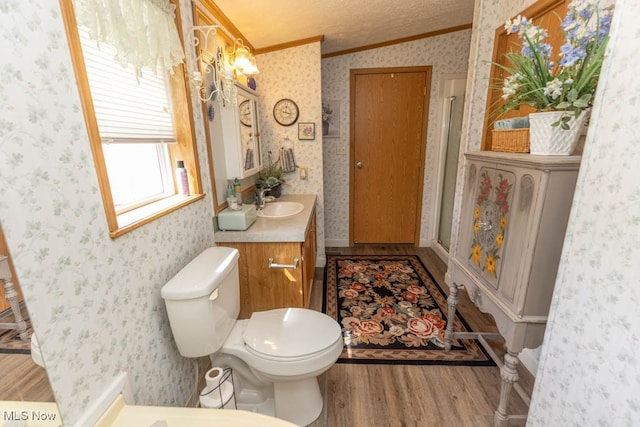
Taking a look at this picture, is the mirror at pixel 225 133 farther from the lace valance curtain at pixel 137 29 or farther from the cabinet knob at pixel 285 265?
the cabinet knob at pixel 285 265

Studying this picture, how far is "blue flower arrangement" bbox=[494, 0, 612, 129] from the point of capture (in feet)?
3.07

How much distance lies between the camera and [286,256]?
5.82ft

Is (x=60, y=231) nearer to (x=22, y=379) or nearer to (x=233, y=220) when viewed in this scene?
(x=22, y=379)

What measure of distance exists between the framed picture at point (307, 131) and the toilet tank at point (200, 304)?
1.77 m

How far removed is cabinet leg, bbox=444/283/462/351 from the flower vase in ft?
3.21

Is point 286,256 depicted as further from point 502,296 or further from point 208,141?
point 502,296

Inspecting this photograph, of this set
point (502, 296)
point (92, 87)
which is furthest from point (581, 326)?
point (92, 87)

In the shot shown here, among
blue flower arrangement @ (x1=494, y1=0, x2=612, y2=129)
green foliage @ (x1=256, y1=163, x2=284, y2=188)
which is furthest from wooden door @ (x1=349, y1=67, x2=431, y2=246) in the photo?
blue flower arrangement @ (x1=494, y1=0, x2=612, y2=129)

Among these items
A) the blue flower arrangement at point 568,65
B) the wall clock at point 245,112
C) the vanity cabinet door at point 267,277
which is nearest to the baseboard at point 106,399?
the vanity cabinet door at point 267,277

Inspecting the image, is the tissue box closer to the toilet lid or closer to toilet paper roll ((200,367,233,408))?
the toilet lid

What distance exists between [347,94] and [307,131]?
819 millimetres

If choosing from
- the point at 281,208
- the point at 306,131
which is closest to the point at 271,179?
the point at 281,208

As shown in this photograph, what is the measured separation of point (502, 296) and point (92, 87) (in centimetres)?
177

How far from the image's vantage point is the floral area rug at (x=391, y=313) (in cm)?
188
